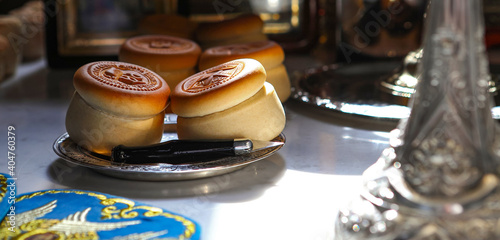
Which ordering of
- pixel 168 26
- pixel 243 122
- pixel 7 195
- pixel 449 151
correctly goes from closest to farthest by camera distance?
pixel 449 151, pixel 7 195, pixel 243 122, pixel 168 26

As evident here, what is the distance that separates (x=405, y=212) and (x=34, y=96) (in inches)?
28.1

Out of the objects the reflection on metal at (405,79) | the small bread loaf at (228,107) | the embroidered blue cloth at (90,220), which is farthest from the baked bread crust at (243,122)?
the reflection on metal at (405,79)

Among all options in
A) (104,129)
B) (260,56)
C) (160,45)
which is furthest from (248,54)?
(104,129)

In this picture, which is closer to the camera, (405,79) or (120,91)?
(120,91)

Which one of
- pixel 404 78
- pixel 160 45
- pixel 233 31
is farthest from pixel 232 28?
pixel 404 78

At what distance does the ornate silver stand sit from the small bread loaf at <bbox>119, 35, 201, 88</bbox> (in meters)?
0.42

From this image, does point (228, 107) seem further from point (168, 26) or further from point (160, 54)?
point (168, 26)

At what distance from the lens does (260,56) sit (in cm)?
72

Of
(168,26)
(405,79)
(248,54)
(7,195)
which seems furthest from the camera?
(168,26)

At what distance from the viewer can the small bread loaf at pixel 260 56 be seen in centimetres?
72

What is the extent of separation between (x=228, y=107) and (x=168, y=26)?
423mm

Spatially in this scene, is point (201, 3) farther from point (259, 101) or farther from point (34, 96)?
point (259, 101)

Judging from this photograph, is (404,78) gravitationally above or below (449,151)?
below

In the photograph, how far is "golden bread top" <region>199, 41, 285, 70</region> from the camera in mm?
718
